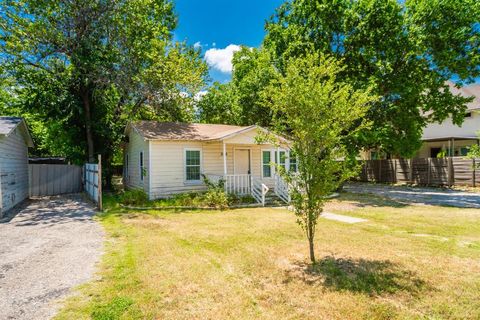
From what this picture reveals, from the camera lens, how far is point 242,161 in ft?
53.7

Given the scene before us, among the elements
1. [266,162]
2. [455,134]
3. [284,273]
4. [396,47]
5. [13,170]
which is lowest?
[284,273]

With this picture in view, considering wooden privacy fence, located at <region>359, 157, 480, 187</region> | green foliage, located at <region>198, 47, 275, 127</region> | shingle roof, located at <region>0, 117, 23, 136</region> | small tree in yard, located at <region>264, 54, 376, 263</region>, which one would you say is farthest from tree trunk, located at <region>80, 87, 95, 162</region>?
wooden privacy fence, located at <region>359, 157, 480, 187</region>

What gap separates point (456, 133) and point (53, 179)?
33011 millimetres

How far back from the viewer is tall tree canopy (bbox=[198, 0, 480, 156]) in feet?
48.3

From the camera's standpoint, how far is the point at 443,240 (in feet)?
23.0

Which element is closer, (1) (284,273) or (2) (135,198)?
(1) (284,273)

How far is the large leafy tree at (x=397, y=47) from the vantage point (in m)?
14.7

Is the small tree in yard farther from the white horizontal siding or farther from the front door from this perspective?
the white horizontal siding

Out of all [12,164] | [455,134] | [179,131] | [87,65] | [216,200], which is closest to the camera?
[12,164]

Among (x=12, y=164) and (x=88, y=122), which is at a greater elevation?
(x=88, y=122)

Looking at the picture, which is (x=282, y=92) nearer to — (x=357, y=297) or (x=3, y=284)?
(x=357, y=297)

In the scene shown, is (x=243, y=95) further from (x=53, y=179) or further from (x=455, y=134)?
(x=455, y=134)

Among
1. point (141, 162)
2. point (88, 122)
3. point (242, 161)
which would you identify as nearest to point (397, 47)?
point (242, 161)

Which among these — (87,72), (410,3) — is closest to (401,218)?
(410,3)
